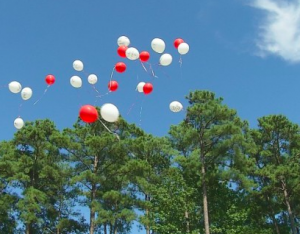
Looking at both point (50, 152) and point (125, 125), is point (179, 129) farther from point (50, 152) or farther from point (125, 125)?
point (50, 152)

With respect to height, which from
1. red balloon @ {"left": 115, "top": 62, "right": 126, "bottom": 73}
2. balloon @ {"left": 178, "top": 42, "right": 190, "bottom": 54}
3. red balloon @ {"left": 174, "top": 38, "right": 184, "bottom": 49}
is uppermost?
red balloon @ {"left": 174, "top": 38, "right": 184, "bottom": 49}

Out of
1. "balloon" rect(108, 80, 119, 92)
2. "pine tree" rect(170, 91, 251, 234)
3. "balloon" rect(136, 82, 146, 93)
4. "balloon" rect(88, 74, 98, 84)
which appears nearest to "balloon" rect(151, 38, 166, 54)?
"balloon" rect(136, 82, 146, 93)

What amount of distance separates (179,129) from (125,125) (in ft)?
11.1

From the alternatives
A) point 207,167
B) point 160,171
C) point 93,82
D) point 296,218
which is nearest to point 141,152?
point 160,171

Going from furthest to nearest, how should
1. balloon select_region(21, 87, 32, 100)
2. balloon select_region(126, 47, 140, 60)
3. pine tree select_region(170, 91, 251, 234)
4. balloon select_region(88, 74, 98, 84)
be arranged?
1. pine tree select_region(170, 91, 251, 234)
2. balloon select_region(88, 74, 98, 84)
3. balloon select_region(21, 87, 32, 100)
4. balloon select_region(126, 47, 140, 60)

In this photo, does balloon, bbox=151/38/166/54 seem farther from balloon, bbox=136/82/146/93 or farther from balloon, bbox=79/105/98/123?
balloon, bbox=79/105/98/123

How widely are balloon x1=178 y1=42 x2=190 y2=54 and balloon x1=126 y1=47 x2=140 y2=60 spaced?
4.39ft

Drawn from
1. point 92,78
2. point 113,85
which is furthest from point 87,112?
point 92,78

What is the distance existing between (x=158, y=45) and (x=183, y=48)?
0.76 m

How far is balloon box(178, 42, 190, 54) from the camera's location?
11.5m

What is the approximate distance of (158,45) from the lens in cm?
1118

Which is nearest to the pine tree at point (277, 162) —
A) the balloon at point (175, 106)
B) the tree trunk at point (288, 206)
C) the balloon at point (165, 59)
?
the tree trunk at point (288, 206)

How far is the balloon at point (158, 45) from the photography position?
36.7ft

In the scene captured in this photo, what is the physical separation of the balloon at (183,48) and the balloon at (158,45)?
500 mm
